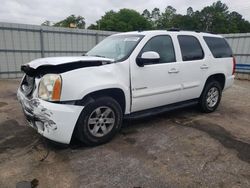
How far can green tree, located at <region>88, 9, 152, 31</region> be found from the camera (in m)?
62.9

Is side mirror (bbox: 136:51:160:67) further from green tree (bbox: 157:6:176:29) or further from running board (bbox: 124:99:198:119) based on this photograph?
green tree (bbox: 157:6:176:29)

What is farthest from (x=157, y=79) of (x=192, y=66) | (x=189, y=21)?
(x=189, y=21)

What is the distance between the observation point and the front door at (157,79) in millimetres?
3695

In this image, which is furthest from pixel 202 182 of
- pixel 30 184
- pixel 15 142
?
pixel 15 142

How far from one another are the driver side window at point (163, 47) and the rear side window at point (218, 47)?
1261 mm

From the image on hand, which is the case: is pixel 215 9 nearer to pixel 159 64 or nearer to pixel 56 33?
pixel 56 33

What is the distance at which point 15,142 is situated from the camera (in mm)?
3535

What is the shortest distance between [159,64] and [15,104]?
409 centimetres

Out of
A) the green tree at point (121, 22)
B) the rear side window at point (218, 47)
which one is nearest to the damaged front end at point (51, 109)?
the rear side window at point (218, 47)

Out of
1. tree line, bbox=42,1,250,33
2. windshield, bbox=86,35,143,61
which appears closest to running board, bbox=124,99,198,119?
windshield, bbox=86,35,143,61

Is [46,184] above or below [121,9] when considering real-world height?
below

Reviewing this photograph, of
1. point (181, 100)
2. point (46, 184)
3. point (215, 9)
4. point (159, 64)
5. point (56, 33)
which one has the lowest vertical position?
point (46, 184)

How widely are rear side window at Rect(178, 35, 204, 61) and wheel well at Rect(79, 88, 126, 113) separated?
1.64 meters

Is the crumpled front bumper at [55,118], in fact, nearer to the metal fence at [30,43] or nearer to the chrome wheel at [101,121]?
the chrome wheel at [101,121]
